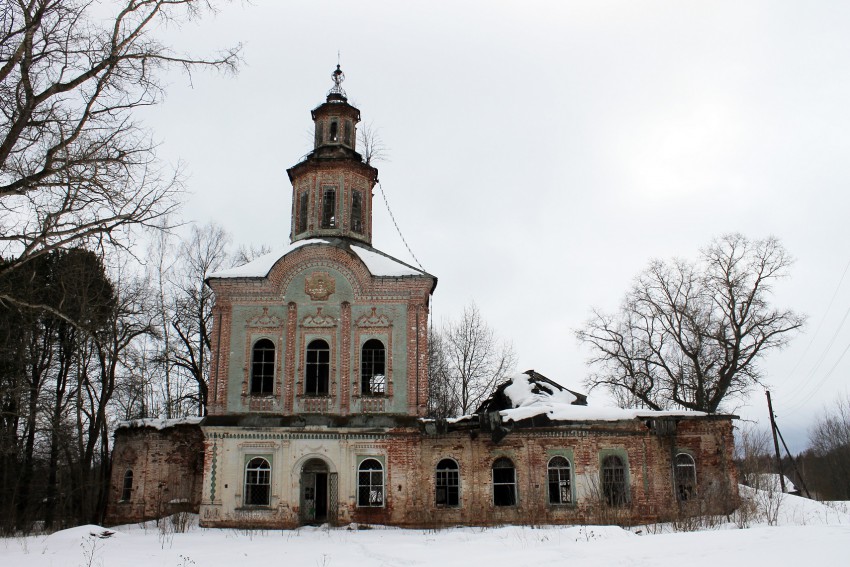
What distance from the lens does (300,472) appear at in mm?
19828

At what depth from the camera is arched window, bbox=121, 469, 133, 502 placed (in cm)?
2260

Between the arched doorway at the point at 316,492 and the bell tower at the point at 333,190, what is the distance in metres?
7.52

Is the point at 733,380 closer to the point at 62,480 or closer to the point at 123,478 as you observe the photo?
the point at 123,478

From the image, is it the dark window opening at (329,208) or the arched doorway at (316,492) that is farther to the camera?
the dark window opening at (329,208)

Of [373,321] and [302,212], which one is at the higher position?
[302,212]

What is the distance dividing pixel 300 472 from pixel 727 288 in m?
21.3

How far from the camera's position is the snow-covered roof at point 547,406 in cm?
2091

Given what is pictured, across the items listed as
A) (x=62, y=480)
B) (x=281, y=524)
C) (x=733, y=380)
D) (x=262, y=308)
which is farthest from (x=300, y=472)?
(x=733, y=380)

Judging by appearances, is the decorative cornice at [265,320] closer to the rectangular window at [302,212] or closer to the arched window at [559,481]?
the rectangular window at [302,212]

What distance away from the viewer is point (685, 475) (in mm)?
20953

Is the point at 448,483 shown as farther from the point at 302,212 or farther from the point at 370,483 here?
the point at 302,212

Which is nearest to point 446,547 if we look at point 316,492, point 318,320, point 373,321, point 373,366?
point 316,492

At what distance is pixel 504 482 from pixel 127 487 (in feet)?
40.1

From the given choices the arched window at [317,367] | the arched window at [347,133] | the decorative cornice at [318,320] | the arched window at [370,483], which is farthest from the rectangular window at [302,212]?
the arched window at [370,483]
